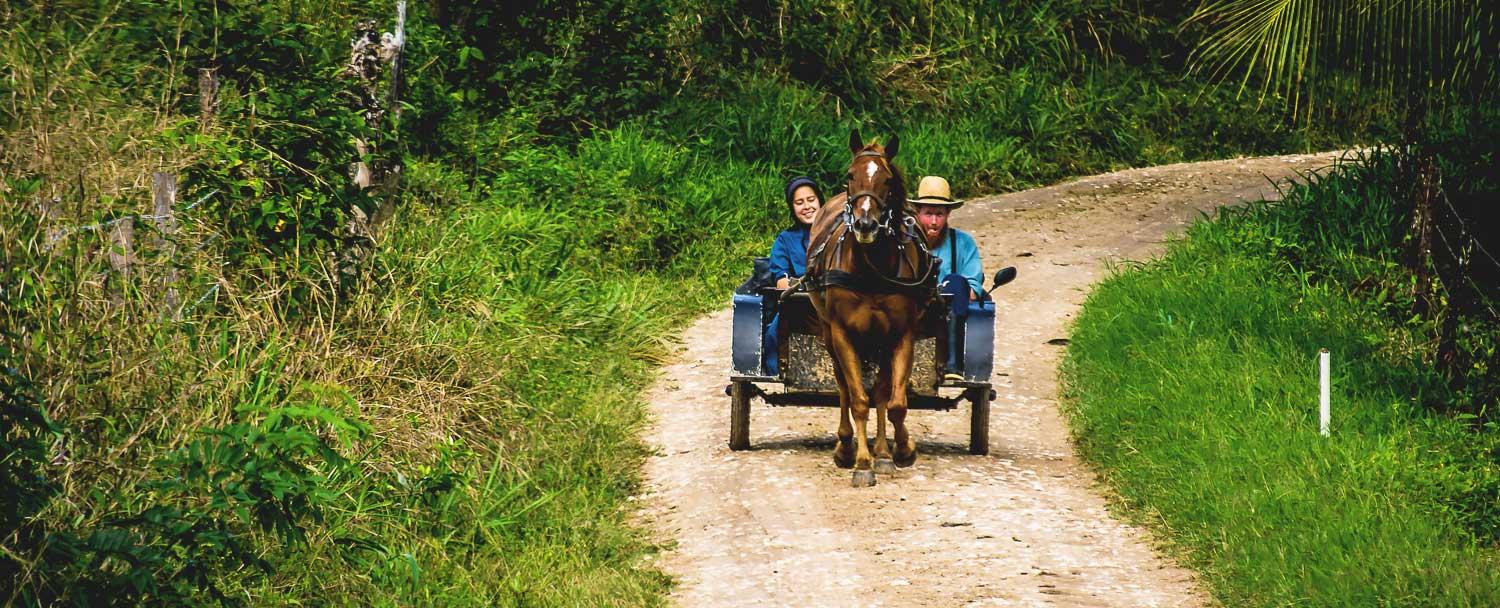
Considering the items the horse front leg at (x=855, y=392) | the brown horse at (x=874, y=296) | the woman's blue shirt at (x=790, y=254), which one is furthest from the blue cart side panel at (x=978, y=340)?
the woman's blue shirt at (x=790, y=254)

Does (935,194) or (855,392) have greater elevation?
(935,194)

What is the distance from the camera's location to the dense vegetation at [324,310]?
5836 mm

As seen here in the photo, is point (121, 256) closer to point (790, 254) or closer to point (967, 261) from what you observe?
point (790, 254)

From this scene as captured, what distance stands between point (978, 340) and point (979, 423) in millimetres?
680

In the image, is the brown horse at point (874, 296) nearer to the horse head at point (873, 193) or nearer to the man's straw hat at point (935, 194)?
the horse head at point (873, 193)

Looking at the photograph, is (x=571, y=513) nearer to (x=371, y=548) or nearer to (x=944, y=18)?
(x=371, y=548)

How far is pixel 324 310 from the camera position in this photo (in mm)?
8398

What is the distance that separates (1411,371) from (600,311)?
5.92 m

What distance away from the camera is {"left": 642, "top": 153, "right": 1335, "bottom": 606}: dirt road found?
22.9ft

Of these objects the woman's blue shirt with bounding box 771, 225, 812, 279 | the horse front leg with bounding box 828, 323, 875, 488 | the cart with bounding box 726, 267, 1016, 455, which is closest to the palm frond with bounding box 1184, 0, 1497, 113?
the cart with bounding box 726, 267, 1016, 455

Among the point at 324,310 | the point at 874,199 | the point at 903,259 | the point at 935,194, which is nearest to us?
the point at 874,199

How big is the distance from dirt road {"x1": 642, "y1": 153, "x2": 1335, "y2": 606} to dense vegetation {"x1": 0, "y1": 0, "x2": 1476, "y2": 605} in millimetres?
348

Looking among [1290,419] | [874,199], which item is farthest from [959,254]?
[1290,419]

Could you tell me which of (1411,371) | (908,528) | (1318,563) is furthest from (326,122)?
(1411,371)
